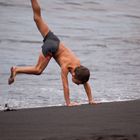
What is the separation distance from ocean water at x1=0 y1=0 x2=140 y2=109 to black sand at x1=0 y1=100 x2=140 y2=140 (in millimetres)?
2022

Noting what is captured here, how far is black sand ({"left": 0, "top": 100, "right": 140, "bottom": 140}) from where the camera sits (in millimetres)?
4730

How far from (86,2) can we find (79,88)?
39.4 ft

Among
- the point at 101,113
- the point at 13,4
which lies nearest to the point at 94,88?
the point at 101,113

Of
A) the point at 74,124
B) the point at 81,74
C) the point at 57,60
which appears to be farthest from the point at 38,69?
the point at 74,124

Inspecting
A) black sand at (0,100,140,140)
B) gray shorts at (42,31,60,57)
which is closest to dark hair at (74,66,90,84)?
gray shorts at (42,31,60,57)

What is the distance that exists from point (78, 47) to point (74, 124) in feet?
32.6

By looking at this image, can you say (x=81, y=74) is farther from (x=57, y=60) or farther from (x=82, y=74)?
(x=57, y=60)

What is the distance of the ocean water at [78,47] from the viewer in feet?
32.2

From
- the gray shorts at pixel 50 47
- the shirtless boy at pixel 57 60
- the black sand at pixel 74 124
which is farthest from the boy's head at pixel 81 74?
the black sand at pixel 74 124

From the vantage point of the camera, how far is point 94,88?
10.5 metres

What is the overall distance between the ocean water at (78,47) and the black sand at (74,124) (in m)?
2.02

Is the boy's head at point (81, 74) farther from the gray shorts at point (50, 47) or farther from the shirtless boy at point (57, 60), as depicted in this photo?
the gray shorts at point (50, 47)

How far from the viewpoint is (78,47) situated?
15.3 metres

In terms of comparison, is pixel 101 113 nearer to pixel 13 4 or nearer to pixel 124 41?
pixel 124 41
